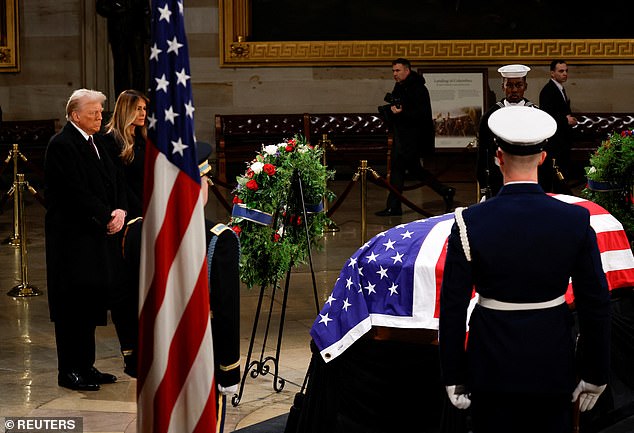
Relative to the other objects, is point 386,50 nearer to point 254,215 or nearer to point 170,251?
point 254,215

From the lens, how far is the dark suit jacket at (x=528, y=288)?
404 cm

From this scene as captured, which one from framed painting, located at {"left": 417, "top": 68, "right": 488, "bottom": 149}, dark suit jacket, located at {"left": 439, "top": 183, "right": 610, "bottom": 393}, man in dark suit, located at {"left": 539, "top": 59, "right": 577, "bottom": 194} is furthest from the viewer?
framed painting, located at {"left": 417, "top": 68, "right": 488, "bottom": 149}

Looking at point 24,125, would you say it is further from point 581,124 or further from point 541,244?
point 541,244

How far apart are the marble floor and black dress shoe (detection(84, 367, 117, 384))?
5 cm

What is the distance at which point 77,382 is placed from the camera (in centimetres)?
702

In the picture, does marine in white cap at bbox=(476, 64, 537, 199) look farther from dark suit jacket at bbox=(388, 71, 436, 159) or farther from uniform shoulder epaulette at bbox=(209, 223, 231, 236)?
dark suit jacket at bbox=(388, 71, 436, 159)

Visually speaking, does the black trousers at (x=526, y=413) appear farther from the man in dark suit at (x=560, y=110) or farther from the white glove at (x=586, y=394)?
the man in dark suit at (x=560, y=110)

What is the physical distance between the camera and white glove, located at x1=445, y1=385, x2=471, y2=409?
13.6ft

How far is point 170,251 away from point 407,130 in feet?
33.8

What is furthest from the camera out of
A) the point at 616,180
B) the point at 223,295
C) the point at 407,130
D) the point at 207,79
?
the point at 207,79

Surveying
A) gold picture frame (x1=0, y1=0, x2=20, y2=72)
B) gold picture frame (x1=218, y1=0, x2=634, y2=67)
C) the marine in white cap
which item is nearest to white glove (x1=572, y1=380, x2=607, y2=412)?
the marine in white cap

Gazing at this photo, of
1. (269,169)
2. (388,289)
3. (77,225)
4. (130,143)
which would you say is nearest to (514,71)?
(269,169)

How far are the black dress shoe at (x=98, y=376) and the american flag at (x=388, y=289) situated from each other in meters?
1.92

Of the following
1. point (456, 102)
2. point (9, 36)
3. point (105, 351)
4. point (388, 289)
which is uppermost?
point (9, 36)
